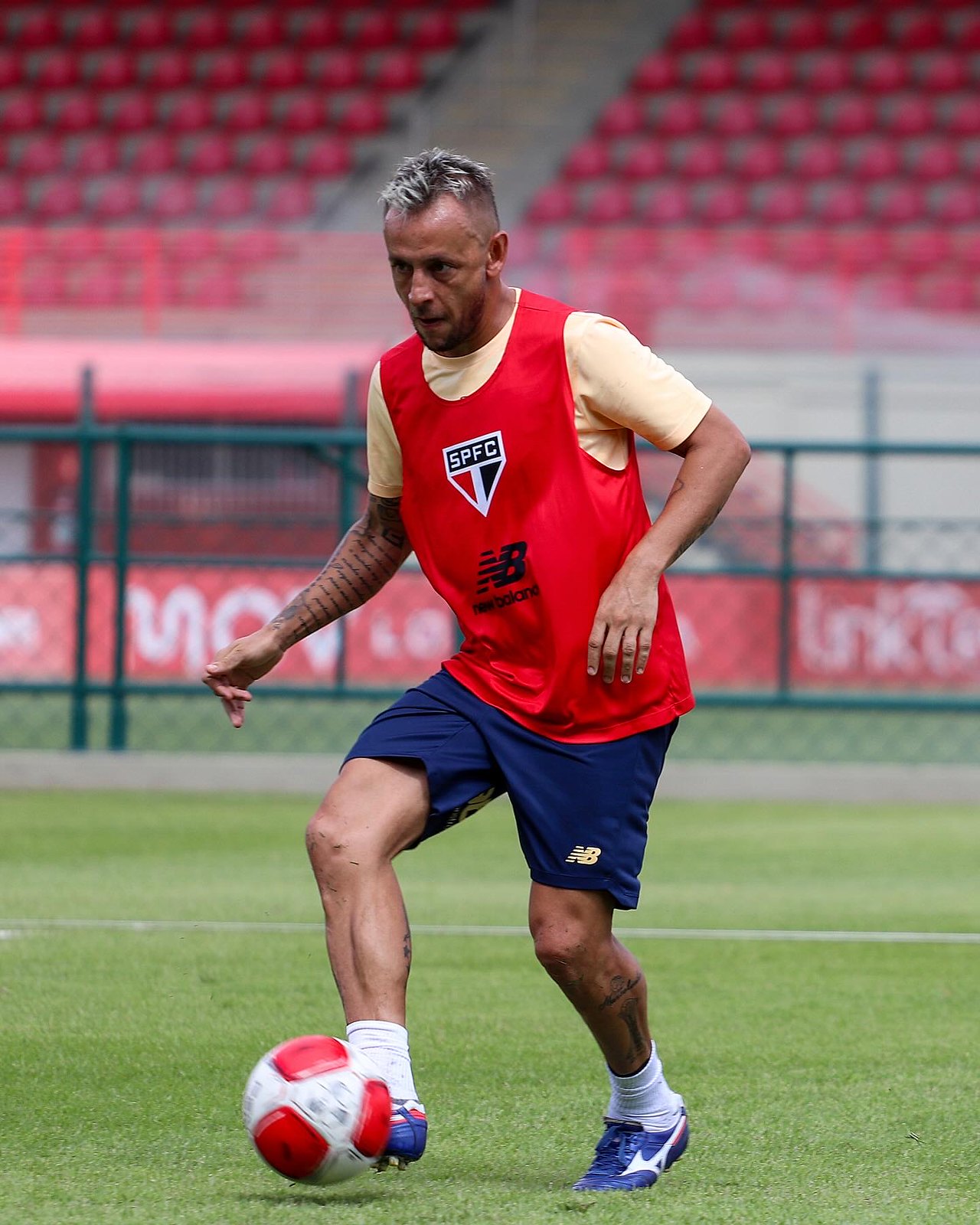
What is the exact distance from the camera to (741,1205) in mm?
3236

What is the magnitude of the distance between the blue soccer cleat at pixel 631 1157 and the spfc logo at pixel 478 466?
1.15m

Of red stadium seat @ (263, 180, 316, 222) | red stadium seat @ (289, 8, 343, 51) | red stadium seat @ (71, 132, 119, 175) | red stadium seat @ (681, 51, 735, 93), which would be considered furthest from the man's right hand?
red stadium seat @ (289, 8, 343, 51)

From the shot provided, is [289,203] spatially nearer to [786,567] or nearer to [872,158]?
[872,158]

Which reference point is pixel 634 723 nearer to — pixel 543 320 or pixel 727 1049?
pixel 543 320

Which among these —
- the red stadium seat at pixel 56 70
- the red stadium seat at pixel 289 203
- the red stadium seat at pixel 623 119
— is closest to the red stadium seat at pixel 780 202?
the red stadium seat at pixel 623 119

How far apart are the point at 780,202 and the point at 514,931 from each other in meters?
15.1

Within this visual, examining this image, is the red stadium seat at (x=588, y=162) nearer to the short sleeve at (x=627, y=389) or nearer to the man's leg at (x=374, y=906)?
the short sleeve at (x=627, y=389)

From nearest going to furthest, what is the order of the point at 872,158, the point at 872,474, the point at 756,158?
the point at 872,474, the point at 872,158, the point at 756,158

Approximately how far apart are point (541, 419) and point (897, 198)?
17472 mm

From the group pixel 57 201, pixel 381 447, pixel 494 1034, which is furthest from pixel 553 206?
pixel 381 447

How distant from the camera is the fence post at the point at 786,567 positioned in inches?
426

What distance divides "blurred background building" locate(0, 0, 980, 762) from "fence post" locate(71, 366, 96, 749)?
0.06 feet

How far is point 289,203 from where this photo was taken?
68.0 ft

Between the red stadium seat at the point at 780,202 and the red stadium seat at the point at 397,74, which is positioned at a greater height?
the red stadium seat at the point at 397,74
